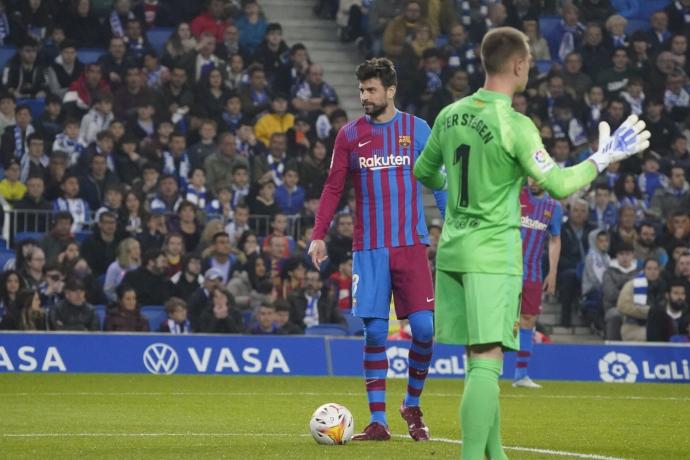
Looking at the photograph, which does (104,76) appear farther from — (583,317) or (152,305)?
(583,317)

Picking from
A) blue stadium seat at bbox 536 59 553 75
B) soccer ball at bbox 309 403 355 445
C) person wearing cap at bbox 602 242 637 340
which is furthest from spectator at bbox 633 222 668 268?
soccer ball at bbox 309 403 355 445

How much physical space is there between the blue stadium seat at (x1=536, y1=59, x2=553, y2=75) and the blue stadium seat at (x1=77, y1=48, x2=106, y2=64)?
23.8ft

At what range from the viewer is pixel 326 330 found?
1889 centimetres

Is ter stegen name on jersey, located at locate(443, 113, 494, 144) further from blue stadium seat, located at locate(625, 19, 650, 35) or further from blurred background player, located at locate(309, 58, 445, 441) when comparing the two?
blue stadium seat, located at locate(625, 19, 650, 35)

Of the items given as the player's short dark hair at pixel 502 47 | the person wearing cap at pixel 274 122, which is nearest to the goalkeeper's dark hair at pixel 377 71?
the player's short dark hair at pixel 502 47

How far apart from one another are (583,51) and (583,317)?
6000 mm

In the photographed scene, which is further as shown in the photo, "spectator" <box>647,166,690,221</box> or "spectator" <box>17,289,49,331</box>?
"spectator" <box>647,166,690,221</box>

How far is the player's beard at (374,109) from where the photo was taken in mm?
10156

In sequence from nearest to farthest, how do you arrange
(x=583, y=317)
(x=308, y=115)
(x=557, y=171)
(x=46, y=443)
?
(x=557, y=171)
(x=46, y=443)
(x=583, y=317)
(x=308, y=115)

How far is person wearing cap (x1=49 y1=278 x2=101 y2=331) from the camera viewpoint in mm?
17703

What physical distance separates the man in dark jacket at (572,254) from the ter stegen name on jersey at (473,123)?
541 inches

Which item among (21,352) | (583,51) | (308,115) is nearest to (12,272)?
(21,352)

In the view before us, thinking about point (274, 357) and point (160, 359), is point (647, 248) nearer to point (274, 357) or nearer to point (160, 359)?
point (274, 357)

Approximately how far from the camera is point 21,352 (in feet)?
55.4
